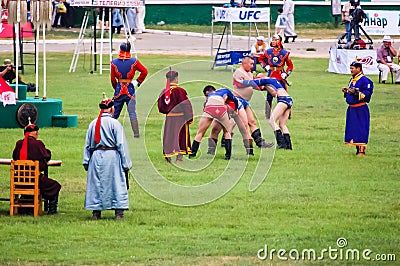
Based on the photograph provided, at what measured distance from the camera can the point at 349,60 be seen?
3747cm

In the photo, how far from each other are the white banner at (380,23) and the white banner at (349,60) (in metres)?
3.24

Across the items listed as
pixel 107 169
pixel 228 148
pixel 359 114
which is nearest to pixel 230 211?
pixel 107 169

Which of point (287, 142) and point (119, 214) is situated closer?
point (119, 214)

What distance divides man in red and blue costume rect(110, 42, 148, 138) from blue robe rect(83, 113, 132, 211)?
7386 mm

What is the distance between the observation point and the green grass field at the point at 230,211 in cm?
1247

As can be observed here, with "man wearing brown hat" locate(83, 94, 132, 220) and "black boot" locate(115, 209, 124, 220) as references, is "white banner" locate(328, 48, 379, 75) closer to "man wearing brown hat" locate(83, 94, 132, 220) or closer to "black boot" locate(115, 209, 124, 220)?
"black boot" locate(115, 209, 124, 220)

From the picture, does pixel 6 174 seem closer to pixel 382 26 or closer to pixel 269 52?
pixel 269 52

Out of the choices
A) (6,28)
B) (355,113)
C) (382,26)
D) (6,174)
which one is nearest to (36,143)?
(6,174)

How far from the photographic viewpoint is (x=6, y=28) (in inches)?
1254

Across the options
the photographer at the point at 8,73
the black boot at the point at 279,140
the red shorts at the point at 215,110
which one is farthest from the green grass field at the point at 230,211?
the photographer at the point at 8,73

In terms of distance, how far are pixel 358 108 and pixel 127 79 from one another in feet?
15.1

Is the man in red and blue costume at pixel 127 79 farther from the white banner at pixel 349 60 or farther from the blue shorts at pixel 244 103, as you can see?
the white banner at pixel 349 60

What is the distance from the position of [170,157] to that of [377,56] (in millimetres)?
17726

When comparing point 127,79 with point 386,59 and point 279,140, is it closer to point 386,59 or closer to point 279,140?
point 279,140
